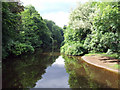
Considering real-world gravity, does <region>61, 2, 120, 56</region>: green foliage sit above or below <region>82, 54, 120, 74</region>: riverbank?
above

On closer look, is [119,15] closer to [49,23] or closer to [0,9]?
[0,9]

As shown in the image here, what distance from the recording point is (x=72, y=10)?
1980cm

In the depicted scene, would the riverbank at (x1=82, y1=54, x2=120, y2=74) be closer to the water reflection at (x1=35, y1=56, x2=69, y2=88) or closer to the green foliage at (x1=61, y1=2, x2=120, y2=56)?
the green foliage at (x1=61, y1=2, x2=120, y2=56)

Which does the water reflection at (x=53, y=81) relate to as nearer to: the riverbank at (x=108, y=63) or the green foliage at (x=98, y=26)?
the riverbank at (x=108, y=63)

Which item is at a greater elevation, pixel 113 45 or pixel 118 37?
pixel 118 37

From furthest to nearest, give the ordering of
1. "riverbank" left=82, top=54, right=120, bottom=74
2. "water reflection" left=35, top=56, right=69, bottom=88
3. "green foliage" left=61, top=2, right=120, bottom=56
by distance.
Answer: "green foliage" left=61, top=2, right=120, bottom=56, "riverbank" left=82, top=54, right=120, bottom=74, "water reflection" left=35, top=56, right=69, bottom=88

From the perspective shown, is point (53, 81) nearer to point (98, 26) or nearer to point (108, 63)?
point (108, 63)

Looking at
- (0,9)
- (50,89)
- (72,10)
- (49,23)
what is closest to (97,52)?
(72,10)

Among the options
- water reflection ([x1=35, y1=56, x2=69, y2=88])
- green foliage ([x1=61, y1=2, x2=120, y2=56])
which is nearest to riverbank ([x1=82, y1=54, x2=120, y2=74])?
green foliage ([x1=61, y1=2, x2=120, y2=56])

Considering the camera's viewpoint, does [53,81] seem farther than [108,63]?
No

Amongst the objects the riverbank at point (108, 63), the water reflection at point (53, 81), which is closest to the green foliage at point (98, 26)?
the riverbank at point (108, 63)

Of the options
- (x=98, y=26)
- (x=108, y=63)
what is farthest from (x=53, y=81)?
(x=98, y=26)

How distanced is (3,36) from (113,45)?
10276mm

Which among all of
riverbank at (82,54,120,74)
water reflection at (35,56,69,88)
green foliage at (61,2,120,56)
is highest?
green foliage at (61,2,120,56)
